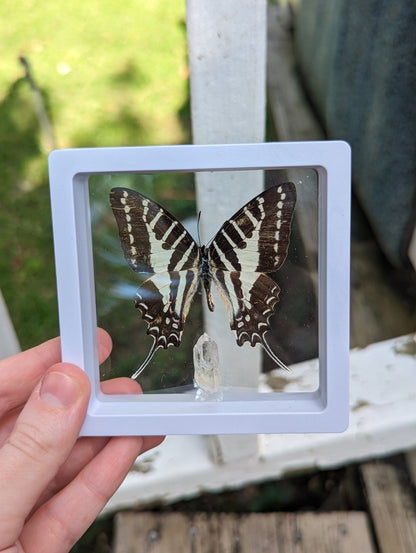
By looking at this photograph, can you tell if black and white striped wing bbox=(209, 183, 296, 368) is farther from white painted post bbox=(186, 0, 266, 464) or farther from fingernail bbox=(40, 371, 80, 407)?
fingernail bbox=(40, 371, 80, 407)

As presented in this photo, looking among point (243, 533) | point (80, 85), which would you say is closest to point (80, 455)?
point (243, 533)

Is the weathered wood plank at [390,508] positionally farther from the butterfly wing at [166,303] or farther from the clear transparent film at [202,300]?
the butterfly wing at [166,303]

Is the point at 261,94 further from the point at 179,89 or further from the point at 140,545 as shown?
the point at 179,89

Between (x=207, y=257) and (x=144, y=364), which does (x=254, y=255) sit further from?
(x=144, y=364)

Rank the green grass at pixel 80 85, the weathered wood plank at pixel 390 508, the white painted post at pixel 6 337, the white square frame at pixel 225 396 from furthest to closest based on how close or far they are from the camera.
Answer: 1. the green grass at pixel 80 85
2. the weathered wood plank at pixel 390 508
3. the white painted post at pixel 6 337
4. the white square frame at pixel 225 396

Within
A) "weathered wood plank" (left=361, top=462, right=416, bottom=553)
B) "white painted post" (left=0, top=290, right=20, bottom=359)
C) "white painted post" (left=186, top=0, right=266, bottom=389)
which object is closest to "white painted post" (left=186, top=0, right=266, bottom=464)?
"white painted post" (left=186, top=0, right=266, bottom=389)

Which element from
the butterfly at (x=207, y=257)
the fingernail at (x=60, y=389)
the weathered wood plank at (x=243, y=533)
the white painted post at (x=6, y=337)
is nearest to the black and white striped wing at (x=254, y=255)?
the butterfly at (x=207, y=257)
